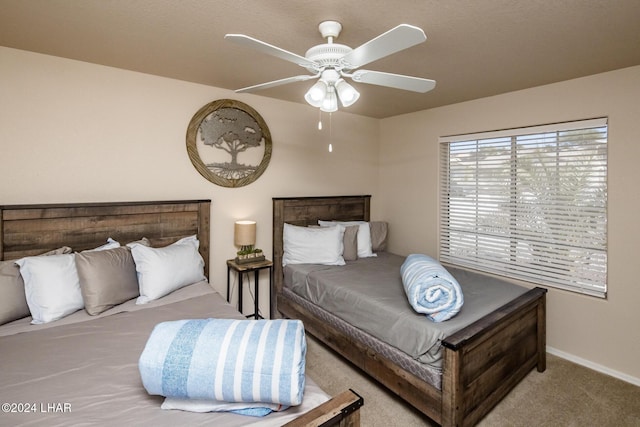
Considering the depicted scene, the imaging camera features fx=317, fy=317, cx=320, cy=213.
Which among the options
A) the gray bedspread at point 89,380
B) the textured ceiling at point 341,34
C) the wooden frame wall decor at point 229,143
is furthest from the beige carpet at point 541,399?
the textured ceiling at point 341,34

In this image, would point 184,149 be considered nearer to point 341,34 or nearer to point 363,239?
point 341,34

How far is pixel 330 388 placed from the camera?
2.41 metres

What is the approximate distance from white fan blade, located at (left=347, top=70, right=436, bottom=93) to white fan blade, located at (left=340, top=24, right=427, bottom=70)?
4.7 inches

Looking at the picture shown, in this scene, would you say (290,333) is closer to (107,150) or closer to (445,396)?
(445,396)

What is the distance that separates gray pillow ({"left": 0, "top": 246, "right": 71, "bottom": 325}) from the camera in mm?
1818

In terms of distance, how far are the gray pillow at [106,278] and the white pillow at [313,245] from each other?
1.51 m

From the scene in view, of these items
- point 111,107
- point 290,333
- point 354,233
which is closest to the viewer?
point 290,333

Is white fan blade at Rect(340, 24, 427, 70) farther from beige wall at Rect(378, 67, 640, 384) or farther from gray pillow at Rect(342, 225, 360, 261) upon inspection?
beige wall at Rect(378, 67, 640, 384)

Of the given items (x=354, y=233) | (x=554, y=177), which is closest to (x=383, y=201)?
(x=354, y=233)

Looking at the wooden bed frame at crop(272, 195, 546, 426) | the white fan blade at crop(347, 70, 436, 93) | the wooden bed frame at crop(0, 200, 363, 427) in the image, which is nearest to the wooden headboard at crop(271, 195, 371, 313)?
the wooden bed frame at crop(272, 195, 546, 426)

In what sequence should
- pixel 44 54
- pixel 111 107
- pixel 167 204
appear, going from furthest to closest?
pixel 167 204
pixel 111 107
pixel 44 54

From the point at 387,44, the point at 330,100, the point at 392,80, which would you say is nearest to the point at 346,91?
the point at 330,100

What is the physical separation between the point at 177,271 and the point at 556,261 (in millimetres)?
3302

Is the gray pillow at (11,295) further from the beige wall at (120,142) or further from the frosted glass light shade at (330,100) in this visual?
the frosted glass light shade at (330,100)
